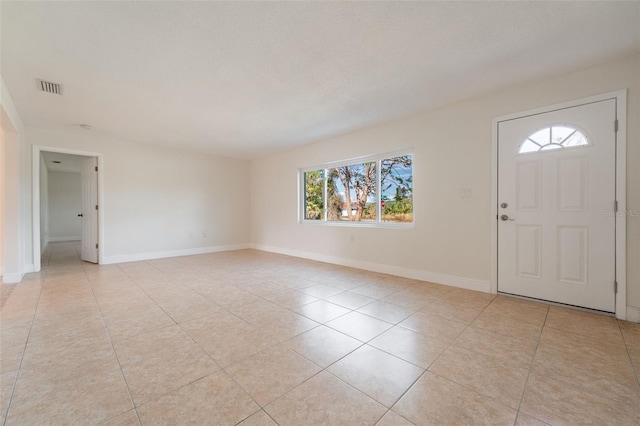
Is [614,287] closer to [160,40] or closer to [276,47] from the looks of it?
[276,47]

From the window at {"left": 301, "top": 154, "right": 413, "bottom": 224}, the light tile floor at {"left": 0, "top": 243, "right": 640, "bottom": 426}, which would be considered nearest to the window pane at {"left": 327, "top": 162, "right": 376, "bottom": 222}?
the window at {"left": 301, "top": 154, "right": 413, "bottom": 224}

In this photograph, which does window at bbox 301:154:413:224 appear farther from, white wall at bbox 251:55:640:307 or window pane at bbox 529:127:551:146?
window pane at bbox 529:127:551:146

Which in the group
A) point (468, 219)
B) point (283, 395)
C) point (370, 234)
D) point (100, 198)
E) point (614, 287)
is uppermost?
point (100, 198)

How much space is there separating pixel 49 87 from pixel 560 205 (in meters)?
5.81

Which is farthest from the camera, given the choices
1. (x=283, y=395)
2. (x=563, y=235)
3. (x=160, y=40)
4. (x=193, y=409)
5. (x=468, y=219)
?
(x=468, y=219)

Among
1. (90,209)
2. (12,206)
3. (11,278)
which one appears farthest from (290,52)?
(90,209)

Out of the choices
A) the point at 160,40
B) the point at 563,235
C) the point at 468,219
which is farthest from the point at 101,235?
the point at 563,235

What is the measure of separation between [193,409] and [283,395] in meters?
0.47

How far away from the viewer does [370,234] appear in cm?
449

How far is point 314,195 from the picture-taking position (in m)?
5.73

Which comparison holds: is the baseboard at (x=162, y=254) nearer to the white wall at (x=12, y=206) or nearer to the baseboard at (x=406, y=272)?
the white wall at (x=12, y=206)

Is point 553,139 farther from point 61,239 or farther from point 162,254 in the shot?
point 61,239

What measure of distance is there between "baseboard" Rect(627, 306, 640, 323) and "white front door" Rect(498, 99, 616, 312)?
11 cm

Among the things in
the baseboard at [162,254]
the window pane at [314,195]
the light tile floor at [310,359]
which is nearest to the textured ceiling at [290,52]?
the window pane at [314,195]
